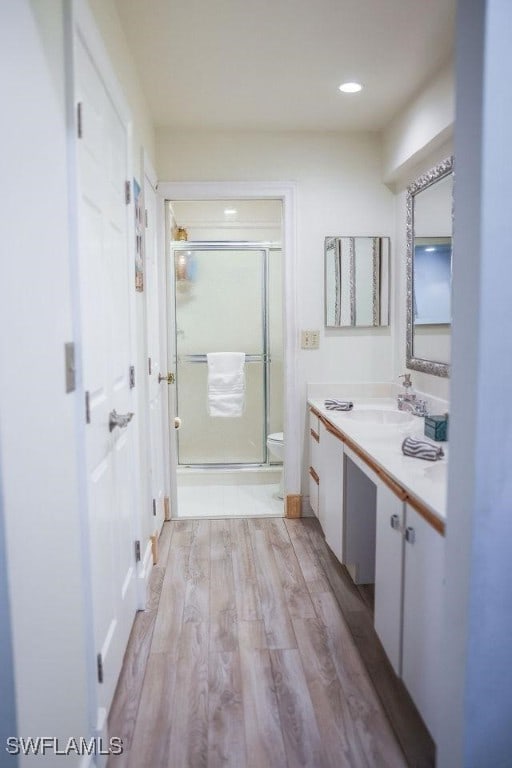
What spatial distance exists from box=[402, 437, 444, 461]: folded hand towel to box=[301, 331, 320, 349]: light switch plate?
1642 mm

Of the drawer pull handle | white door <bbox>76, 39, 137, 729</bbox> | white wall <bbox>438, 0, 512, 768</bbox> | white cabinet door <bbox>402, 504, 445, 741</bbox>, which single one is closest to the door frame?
white door <bbox>76, 39, 137, 729</bbox>

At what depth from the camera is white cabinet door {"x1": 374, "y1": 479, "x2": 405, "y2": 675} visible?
1797mm

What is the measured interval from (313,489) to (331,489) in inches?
24.9

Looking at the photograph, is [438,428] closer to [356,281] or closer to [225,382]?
[356,281]

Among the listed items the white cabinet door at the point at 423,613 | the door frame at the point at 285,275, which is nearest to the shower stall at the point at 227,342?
the door frame at the point at 285,275

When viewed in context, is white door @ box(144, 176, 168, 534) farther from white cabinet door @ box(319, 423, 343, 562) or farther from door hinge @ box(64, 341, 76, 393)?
door hinge @ box(64, 341, 76, 393)

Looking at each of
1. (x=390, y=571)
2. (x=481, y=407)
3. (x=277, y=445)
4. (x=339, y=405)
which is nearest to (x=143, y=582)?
(x=390, y=571)

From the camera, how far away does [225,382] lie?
4.67 meters

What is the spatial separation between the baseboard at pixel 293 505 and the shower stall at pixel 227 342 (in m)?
1.04

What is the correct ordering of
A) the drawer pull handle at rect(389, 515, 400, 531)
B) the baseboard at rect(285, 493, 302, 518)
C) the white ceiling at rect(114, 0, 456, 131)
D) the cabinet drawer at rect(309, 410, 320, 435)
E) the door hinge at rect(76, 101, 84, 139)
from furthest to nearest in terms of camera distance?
the baseboard at rect(285, 493, 302, 518) → the cabinet drawer at rect(309, 410, 320, 435) → the white ceiling at rect(114, 0, 456, 131) → the drawer pull handle at rect(389, 515, 400, 531) → the door hinge at rect(76, 101, 84, 139)

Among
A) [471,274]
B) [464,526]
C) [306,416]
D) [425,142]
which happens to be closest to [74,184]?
[471,274]

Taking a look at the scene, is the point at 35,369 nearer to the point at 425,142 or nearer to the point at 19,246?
the point at 19,246

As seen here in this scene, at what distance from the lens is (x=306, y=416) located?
145 inches

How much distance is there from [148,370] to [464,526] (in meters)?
2.12
